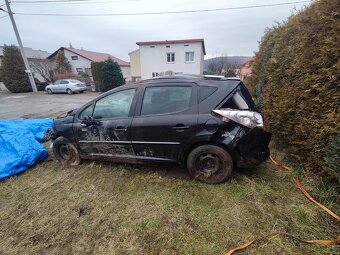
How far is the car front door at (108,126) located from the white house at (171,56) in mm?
22596

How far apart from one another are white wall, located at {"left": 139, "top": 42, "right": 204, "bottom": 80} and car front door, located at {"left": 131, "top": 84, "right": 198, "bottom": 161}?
23328 mm

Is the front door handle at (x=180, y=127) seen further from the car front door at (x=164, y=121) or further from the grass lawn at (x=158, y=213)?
the grass lawn at (x=158, y=213)

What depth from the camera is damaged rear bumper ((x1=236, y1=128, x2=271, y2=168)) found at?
8.93 ft

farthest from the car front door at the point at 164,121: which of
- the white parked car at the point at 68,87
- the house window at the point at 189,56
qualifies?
the house window at the point at 189,56

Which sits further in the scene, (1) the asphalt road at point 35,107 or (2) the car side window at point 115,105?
(1) the asphalt road at point 35,107

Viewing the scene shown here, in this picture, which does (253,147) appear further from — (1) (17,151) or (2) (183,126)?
(1) (17,151)

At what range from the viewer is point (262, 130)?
109 inches

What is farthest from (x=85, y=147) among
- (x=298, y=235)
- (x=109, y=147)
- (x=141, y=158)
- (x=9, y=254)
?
(x=298, y=235)

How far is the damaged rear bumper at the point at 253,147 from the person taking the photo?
8.93 ft

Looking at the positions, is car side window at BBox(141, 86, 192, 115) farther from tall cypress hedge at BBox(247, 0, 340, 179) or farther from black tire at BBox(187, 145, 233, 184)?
tall cypress hedge at BBox(247, 0, 340, 179)

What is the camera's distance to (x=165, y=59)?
2628 cm

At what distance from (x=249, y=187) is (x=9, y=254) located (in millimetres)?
3089

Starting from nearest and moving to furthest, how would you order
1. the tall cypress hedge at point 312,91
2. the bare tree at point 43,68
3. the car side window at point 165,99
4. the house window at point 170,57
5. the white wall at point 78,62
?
the tall cypress hedge at point 312,91, the car side window at point 165,99, the bare tree at point 43,68, the house window at point 170,57, the white wall at point 78,62

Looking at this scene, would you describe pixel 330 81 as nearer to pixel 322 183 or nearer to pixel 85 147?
pixel 322 183
